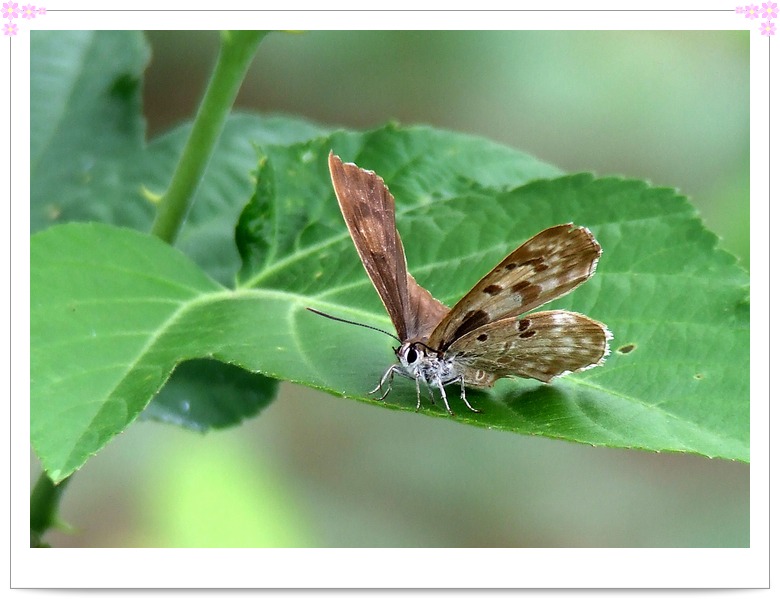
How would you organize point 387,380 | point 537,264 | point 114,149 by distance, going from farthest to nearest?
1. point 114,149
2. point 387,380
3. point 537,264

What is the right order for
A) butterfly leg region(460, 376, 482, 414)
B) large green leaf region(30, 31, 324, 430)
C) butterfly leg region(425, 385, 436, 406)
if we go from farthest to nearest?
large green leaf region(30, 31, 324, 430), butterfly leg region(425, 385, 436, 406), butterfly leg region(460, 376, 482, 414)

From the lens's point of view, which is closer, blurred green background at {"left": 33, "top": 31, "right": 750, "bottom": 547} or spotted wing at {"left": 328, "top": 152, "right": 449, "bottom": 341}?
spotted wing at {"left": 328, "top": 152, "right": 449, "bottom": 341}

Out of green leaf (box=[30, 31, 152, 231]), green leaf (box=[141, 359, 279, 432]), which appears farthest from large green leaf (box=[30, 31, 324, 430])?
green leaf (box=[141, 359, 279, 432])

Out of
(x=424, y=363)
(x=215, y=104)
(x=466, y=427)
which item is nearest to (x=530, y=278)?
(x=424, y=363)
